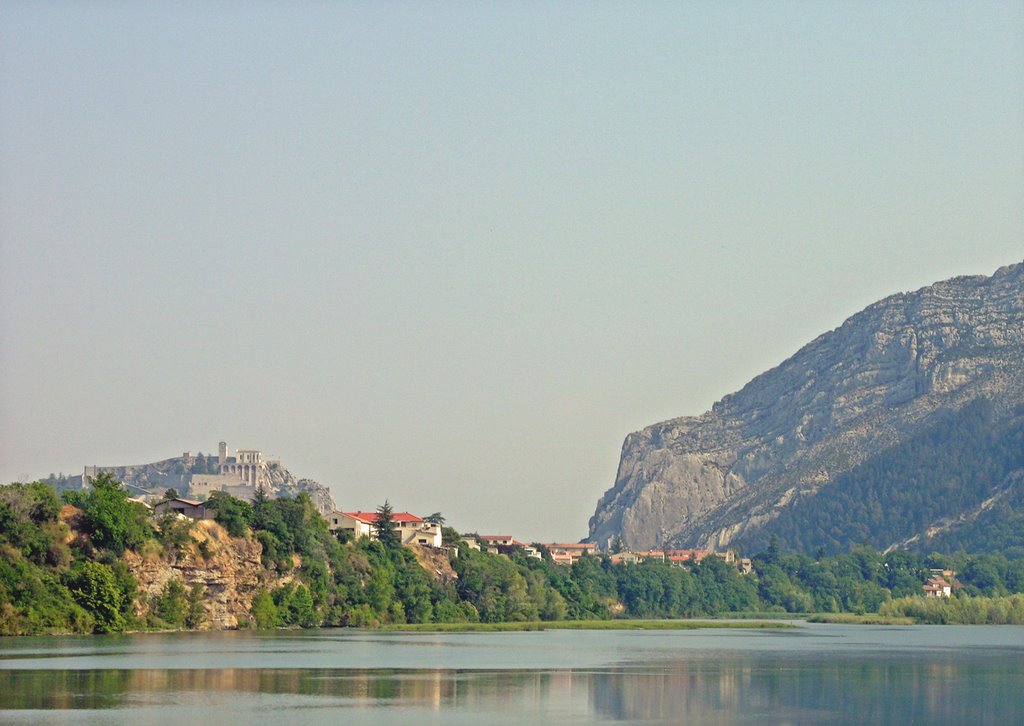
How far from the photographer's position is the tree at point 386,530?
171750mm

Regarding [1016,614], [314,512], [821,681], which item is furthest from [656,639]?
[1016,614]

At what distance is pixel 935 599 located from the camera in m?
190

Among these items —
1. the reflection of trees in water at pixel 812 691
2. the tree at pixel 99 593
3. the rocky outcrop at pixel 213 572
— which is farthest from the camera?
the rocky outcrop at pixel 213 572

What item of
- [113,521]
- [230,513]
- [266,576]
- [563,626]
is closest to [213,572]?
[266,576]

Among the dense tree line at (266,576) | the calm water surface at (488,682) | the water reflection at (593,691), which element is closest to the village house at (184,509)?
the dense tree line at (266,576)

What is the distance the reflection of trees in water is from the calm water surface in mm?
92

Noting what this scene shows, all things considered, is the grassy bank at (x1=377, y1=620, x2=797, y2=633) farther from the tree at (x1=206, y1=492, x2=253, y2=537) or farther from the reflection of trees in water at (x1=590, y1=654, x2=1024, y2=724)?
the reflection of trees in water at (x1=590, y1=654, x2=1024, y2=724)

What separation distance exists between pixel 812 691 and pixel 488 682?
45.6 feet

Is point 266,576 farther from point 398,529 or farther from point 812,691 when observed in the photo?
point 812,691

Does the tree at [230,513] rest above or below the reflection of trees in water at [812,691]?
above

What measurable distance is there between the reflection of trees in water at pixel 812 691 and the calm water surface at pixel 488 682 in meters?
0.09

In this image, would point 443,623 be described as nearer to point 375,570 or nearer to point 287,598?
point 375,570

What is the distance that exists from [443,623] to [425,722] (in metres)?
104

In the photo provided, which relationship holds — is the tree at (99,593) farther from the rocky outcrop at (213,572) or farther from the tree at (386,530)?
the tree at (386,530)
